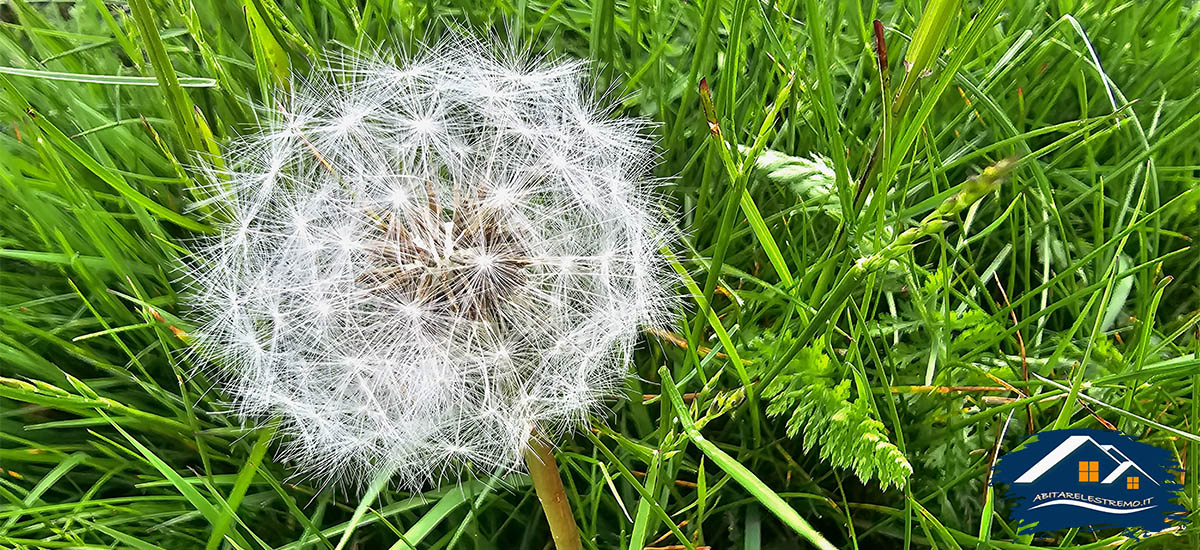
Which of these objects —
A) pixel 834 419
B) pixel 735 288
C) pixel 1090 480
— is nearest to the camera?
pixel 834 419

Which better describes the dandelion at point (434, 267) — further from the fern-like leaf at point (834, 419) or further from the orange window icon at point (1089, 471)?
the orange window icon at point (1089, 471)

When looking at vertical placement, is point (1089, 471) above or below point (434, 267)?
below

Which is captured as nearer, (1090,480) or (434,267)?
(434,267)

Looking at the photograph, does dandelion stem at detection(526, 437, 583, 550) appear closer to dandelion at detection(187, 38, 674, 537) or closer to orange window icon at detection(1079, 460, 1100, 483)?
dandelion at detection(187, 38, 674, 537)

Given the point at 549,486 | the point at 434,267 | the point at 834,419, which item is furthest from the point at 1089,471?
the point at 434,267

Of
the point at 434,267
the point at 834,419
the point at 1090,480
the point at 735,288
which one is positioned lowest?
the point at 1090,480

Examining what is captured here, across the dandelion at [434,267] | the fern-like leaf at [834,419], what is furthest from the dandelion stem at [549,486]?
the fern-like leaf at [834,419]

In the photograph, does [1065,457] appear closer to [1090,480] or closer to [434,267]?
[1090,480]

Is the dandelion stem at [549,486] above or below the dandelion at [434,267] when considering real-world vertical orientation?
below
